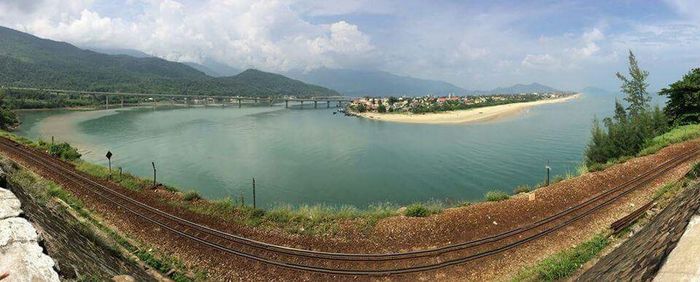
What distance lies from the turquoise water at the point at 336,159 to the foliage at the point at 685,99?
353 inches

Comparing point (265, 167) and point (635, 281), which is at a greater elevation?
point (635, 281)

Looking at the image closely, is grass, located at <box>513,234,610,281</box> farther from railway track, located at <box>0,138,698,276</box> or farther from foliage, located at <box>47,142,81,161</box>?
foliage, located at <box>47,142,81,161</box>

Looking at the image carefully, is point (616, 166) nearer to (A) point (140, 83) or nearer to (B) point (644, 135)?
(B) point (644, 135)

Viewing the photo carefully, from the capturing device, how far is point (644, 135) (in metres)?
26.7

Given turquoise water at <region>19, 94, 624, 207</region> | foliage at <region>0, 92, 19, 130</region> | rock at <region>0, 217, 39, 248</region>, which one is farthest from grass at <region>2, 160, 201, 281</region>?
foliage at <region>0, 92, 19, 130</region>

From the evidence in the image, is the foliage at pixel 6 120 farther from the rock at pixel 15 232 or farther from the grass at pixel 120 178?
the rock at pixel 15 232

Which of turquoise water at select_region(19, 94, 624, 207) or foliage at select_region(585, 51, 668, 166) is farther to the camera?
turquoise water at select_region(19, 94, 624, 207)

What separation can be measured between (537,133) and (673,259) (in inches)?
2612

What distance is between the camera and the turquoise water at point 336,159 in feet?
96.4

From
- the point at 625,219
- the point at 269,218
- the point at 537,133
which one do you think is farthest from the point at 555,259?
the point at 537,133

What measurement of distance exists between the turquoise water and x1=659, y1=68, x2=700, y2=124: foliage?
8.97m

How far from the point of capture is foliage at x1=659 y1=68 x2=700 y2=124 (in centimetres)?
2714

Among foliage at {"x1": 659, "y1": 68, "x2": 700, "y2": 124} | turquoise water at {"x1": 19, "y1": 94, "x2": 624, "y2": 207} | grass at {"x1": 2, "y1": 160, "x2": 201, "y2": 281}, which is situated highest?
foliage at {"x1": 659, "y1": 68, "x2": 700, "y2": 124}

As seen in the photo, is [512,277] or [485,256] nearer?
[512,277]
